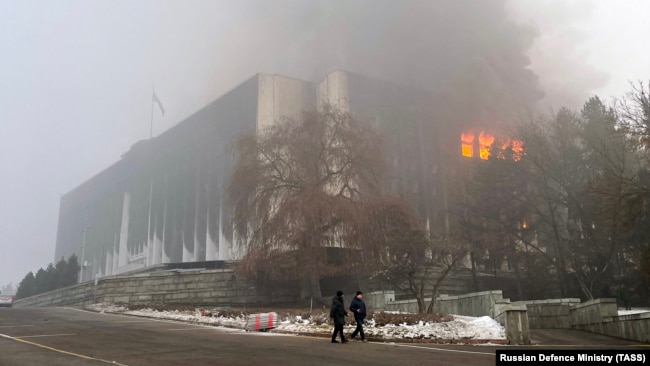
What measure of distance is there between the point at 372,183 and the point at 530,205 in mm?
10998

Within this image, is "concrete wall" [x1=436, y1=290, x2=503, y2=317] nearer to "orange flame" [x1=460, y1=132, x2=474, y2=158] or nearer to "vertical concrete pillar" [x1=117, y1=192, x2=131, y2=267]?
"orange flame" [x1=460, y1=132, x2=474, y2=158]

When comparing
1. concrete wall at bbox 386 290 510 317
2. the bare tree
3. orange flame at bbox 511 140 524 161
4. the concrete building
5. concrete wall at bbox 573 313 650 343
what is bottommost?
concrete wall at bbox 573 313 650 343

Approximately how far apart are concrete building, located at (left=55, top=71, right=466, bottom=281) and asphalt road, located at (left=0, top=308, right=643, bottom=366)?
34759 mm

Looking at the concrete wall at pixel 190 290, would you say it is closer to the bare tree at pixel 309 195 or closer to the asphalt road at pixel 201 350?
the bare tree at pixel 309 195

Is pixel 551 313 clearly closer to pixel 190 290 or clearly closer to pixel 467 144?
pixel 190 290

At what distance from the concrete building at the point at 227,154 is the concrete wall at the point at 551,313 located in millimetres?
30107

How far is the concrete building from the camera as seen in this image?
58.8m

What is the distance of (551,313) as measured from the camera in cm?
2016

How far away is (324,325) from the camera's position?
16.4 m

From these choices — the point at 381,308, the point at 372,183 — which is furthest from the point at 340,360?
the point at 372,183

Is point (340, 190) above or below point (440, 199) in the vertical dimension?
below

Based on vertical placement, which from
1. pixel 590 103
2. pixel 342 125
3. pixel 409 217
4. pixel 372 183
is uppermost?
pixel 590 103

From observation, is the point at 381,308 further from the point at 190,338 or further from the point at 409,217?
the point at 190,338

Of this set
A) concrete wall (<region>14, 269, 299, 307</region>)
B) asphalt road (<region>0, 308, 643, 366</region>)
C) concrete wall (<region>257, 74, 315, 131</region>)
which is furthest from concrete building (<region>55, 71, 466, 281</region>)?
asphalt road (<region>0, 308, 643, 366</region>)
